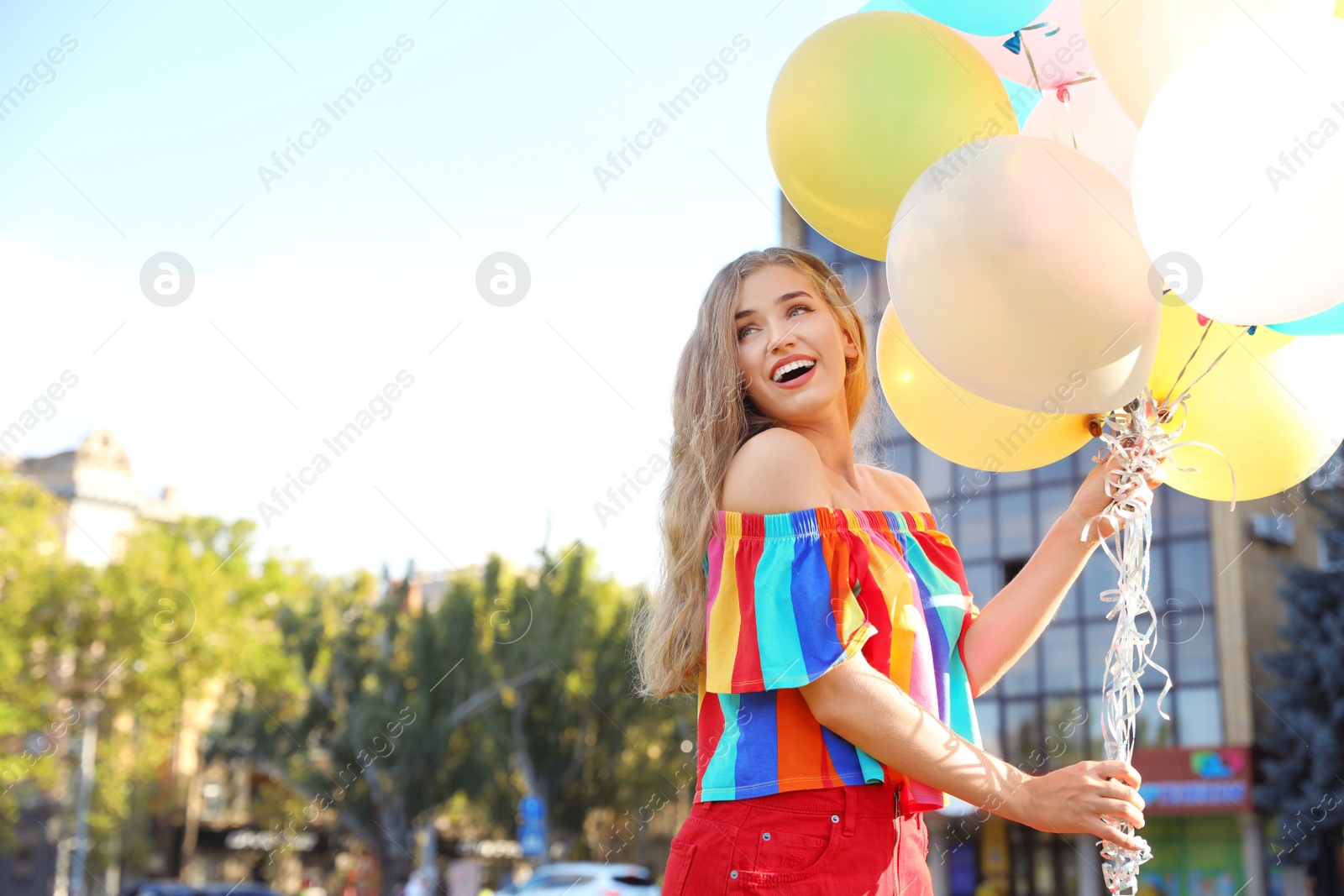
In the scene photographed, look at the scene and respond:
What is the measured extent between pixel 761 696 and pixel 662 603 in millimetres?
314

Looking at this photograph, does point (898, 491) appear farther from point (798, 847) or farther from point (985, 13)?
point (985, 13)

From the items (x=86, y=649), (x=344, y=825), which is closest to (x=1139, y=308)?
(x=344, y=825)

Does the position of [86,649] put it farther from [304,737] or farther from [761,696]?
[761,696]

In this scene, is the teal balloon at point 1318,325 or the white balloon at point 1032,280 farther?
the teal balloon at point 1318,325

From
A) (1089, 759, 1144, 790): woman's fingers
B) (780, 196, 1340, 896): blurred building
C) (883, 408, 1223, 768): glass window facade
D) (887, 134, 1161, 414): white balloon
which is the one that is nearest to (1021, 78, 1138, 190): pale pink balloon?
(887, 134, 1161, 414): white balloon

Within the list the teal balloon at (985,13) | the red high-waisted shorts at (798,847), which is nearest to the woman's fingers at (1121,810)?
the red high-waisted shorts at (798,847)

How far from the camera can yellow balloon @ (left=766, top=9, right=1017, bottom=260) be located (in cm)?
220

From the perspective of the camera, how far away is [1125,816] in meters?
1.52

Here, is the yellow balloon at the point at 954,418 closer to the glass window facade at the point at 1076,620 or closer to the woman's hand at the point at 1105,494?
the woman's hand at the point at 1105,494

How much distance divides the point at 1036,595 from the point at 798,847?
0.67m

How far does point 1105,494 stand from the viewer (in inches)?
74.3

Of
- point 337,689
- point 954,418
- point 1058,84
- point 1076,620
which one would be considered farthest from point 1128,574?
point 337,689

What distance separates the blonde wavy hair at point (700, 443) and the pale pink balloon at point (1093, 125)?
63 cm

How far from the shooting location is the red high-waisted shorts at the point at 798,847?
1.55 metres
